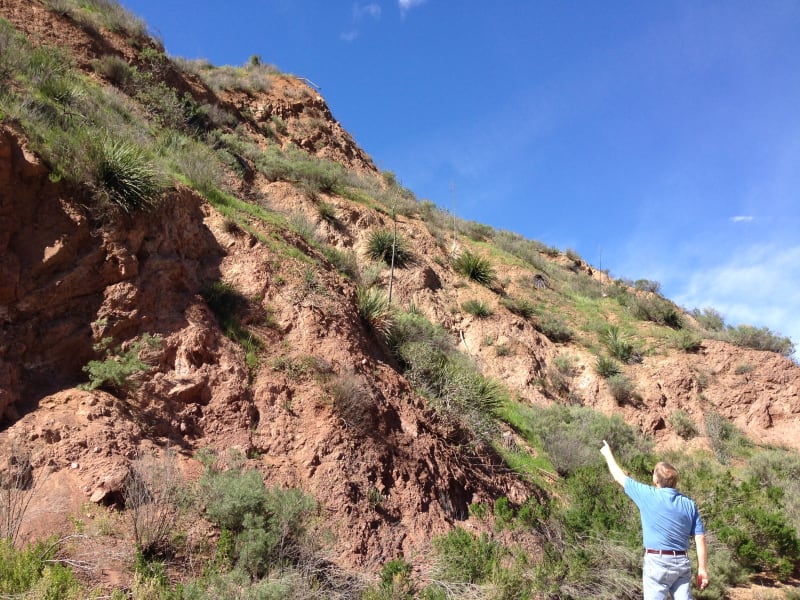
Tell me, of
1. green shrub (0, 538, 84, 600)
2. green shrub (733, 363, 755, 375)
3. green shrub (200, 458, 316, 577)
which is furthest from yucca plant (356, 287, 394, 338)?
green shrub (733, 363, 755, 375)

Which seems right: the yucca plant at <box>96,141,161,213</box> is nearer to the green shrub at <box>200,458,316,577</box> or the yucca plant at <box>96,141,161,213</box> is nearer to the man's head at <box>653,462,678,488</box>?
the green shrub at <box>200,458,316,577</box>

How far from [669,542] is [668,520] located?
0.16 m

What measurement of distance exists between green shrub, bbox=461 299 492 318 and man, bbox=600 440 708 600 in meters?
11.5

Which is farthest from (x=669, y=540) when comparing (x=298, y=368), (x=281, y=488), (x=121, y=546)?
(x=298, y=368)

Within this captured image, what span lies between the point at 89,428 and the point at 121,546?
136 cm

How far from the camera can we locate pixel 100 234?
6.31 metres

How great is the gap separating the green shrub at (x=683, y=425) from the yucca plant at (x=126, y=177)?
1404 cm

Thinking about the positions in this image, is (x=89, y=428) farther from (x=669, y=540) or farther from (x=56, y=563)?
(x=669, y=540)

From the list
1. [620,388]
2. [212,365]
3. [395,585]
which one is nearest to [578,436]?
[620,388]

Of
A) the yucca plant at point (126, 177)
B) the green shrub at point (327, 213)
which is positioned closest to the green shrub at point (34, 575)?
the yucca plant at point (126, 177)

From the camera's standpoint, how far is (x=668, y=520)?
13.1 feet

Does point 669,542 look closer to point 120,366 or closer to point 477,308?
point 120,366

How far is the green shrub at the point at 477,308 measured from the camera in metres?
15.7

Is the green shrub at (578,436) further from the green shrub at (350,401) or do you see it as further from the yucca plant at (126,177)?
the yucca plant at (126,177)
